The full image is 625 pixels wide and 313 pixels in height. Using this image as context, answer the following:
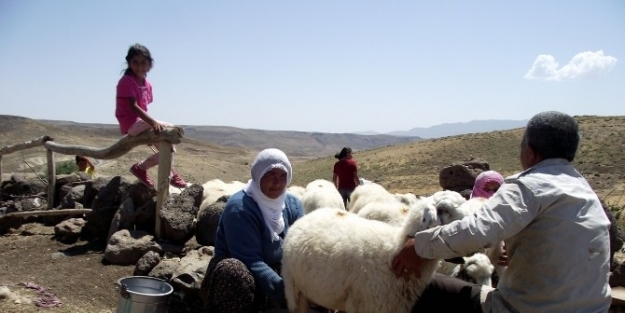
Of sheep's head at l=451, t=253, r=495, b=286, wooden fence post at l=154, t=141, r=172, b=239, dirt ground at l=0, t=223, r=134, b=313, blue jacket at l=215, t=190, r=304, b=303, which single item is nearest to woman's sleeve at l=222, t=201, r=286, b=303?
blue jacket at l=215, t=190, r=304, b=303

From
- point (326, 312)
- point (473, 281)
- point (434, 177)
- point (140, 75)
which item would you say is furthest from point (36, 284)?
point (434, 177)

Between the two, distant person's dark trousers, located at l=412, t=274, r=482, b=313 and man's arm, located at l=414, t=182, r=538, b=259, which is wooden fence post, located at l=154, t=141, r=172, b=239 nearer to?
distant person's dark trousers, located at l=412, t=274, r=482, b=313

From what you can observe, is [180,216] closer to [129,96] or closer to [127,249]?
[127,249]

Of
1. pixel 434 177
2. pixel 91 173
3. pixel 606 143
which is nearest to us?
pixel 91 173

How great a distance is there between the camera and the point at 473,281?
158 inches

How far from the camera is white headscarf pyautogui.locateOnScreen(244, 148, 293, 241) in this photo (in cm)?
397

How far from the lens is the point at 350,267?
11.2ft

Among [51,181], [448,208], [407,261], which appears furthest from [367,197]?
[51,181]

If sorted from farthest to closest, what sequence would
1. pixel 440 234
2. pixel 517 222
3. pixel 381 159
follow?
pixel 381 159 < pixel 440 234 < pixel 517 222

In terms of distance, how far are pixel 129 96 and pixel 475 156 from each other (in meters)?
40.7

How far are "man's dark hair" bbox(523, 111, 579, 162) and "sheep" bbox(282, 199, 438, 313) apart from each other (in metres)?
0.80

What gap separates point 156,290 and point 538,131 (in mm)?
3216

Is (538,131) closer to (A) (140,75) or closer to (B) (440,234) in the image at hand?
(B) (440,234)

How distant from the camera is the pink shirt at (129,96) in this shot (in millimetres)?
6004
